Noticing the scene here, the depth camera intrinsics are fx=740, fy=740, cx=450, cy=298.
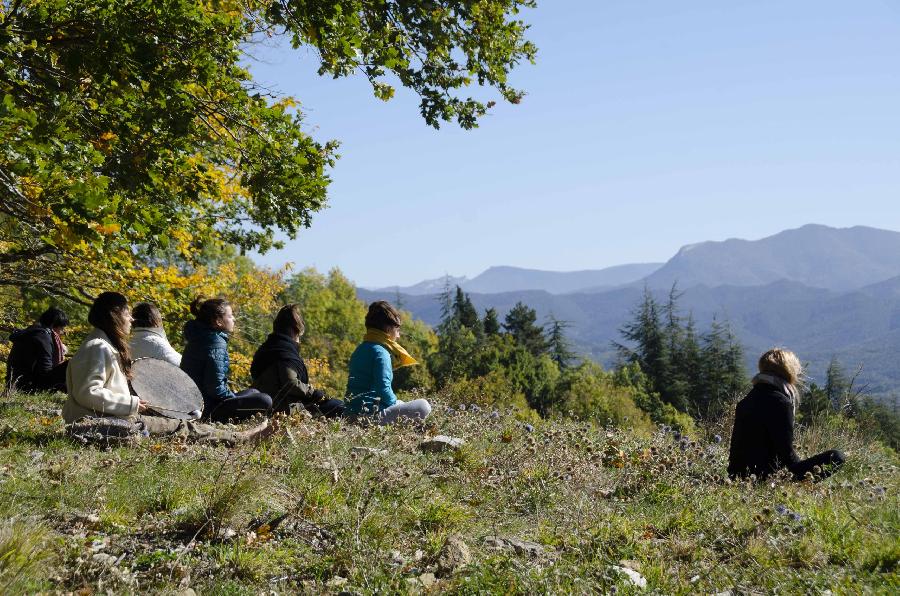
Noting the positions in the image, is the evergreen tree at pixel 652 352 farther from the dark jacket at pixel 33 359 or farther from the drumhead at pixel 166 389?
the drumhead at pixel 166 389

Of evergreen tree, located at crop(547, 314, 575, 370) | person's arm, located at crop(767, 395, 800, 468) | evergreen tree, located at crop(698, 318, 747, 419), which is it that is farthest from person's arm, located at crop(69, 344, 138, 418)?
evergreen tree, located at crop(547, 314, 575, 370)

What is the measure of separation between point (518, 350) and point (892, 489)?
45.9 meters

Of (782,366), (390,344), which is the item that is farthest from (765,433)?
(390,344)

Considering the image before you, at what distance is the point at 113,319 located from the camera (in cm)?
638

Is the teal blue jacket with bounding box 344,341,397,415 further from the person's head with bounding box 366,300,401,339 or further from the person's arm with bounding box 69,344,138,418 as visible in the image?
the person's arm with bounding box 69,344,138,418

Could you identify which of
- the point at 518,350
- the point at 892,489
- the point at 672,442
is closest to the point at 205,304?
the point at 672,442

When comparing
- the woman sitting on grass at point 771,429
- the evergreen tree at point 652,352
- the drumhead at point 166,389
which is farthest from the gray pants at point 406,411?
the evergreen tree at point 652,352

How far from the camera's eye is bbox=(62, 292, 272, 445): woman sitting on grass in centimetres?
618

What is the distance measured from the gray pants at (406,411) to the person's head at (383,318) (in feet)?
2.53

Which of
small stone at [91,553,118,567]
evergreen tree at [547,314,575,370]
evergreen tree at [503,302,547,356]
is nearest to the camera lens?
small stone at [91,553,118,567]

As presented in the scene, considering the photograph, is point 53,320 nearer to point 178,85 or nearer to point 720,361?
point 178,85

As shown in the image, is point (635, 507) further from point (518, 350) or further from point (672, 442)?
point (518, 350)

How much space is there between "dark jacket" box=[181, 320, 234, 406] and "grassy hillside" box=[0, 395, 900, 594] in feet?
4.96

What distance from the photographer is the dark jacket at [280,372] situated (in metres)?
8.10
